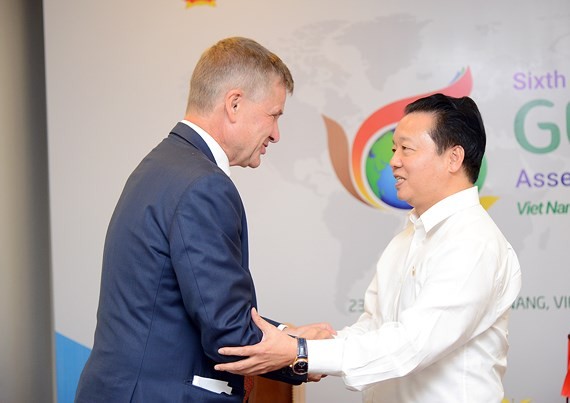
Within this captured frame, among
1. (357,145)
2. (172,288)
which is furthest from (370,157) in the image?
(172,288)

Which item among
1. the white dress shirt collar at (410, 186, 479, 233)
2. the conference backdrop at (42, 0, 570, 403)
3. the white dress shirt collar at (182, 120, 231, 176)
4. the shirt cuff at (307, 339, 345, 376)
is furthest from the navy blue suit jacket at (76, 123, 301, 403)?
the conference backdrop at (42, 0, 570, 403)

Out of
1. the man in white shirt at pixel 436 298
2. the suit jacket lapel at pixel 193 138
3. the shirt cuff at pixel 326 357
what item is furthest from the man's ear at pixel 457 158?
the suit jacket lapel at pixel 193 138

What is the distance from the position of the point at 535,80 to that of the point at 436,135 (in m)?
2.06

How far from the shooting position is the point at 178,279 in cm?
175

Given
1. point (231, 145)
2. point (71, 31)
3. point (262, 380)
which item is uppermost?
point (71, 31)

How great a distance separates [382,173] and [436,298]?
2.15 m

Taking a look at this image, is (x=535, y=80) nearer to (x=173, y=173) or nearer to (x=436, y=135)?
(x=436, y=135)

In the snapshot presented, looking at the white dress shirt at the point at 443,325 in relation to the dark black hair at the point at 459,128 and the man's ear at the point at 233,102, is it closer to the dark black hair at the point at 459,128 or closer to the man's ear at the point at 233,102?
the dark black hair at the point at 459,128

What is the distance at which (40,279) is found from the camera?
179 inches

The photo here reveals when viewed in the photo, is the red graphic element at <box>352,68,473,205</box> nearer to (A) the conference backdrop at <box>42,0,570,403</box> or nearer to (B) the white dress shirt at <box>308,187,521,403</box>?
(A) the conference backdrop at <box>42,0,570,403</box>

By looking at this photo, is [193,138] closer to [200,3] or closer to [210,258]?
[210,258]

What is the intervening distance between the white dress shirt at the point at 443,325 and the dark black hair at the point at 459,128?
0.10 m

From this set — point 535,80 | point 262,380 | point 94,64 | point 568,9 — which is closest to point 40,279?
point 94,64

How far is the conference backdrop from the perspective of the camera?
4.02 metres
